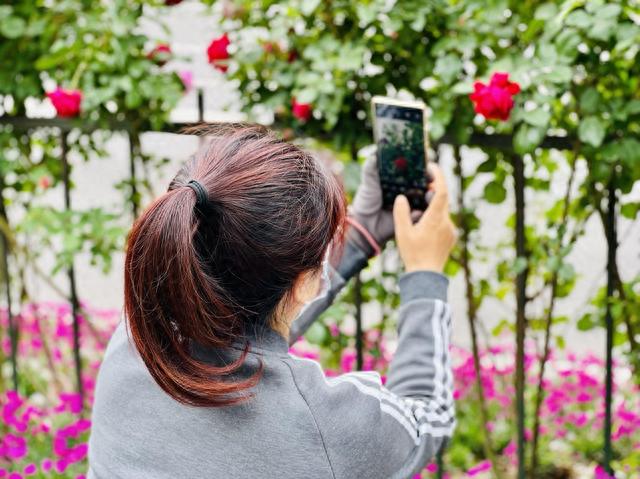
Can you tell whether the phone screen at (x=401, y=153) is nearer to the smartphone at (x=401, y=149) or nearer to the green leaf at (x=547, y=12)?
the smartphone at (x=401, y=149)

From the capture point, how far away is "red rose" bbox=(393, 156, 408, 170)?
1.54 metres

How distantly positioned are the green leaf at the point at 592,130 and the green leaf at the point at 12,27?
1498 mm

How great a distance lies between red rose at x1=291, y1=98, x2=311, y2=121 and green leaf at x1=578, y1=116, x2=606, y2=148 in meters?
0.63

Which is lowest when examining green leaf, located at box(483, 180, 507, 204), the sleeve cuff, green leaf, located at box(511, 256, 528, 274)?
green leaf, located at box(511, 256, 528, 274)

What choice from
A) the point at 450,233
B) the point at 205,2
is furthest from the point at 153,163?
the point at 450,233

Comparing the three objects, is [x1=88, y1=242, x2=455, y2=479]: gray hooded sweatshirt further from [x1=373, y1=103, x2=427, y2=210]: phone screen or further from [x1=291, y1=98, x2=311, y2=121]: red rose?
[x1=291, y1=98, x2=311, y2=121]: red rose

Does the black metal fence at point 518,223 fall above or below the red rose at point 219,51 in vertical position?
below

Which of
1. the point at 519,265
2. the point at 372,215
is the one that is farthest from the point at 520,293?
the point at 372,215

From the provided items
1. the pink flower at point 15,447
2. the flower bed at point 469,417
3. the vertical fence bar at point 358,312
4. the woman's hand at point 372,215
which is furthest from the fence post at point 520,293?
the pink flower at point 15,447

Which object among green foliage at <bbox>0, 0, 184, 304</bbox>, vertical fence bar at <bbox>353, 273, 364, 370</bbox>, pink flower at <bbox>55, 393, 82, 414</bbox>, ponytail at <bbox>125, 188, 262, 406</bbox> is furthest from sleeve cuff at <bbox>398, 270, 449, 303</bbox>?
pink flower at <bbox>55, 393, 82, 414</bbox>

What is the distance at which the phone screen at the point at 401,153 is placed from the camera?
1484mm

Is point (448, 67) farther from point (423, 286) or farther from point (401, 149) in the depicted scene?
point (423, 286)

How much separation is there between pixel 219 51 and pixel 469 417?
5.43 ft

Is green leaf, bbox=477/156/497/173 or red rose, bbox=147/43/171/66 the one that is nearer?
green leaf, bbox=477/156/497/173
